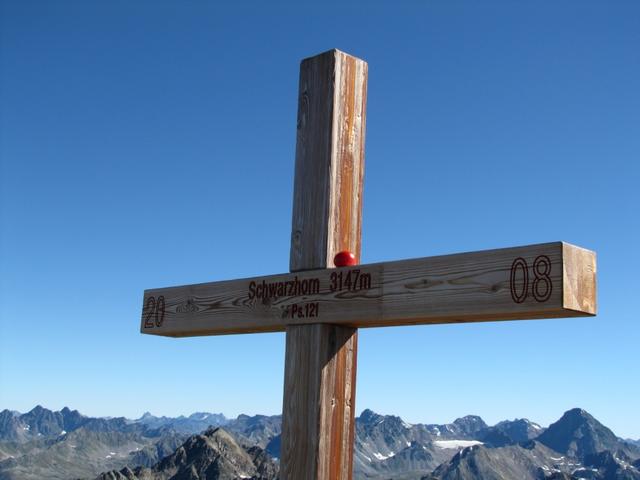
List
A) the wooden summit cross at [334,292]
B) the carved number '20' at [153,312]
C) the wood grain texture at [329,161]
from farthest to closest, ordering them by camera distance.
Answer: the carved number '20' at [153,312], the wood grain texture at [329,161], the wooden summit cross at [334,292]

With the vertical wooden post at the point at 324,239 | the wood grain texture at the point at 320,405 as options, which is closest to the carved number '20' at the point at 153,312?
the vertical wooden post at the point at 324,239

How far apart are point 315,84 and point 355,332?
1.56m

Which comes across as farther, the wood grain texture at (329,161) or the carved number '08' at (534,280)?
the wood grain texture at (329,161)

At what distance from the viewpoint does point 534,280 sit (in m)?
3.54

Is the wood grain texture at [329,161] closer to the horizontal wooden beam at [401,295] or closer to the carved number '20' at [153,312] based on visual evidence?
the horizontal wooden beam at [401,295]

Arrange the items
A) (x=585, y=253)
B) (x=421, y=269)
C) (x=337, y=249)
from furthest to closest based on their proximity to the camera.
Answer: (x=337, y=249)
(x=421, y=269)
(x=585, y=253)

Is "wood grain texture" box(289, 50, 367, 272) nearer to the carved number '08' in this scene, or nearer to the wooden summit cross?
the wooden summit cross

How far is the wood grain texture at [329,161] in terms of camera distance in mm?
4730

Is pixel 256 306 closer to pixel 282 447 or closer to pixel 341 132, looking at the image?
pixel 282 447

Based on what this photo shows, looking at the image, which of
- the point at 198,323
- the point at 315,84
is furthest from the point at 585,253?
the point at 198,323

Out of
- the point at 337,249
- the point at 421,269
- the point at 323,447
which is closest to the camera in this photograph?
the point at 421,269

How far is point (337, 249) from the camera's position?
15.4 ft

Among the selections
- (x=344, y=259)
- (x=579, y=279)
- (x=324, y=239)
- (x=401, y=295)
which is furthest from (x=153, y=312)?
(x=579, y=279)

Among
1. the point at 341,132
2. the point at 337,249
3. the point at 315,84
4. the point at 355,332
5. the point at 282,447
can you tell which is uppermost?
the point at 315,84
